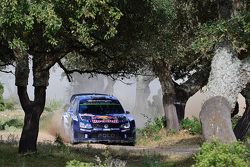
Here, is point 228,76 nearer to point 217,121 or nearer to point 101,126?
point 217,121

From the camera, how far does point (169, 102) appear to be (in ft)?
80.0

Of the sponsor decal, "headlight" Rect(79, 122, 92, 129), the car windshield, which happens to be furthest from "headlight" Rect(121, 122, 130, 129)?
"headlight" Rect(79, 122, 92, 129)

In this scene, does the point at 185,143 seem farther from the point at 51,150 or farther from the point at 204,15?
the point at 51,150

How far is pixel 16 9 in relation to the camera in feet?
30.4

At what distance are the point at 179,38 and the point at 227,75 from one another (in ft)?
26.1

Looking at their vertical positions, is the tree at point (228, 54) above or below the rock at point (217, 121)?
above

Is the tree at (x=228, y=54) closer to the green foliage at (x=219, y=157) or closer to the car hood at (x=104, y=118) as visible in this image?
the green foliage at (x=219, y=157)

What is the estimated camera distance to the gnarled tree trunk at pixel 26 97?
14219 mm

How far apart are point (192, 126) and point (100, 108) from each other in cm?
510

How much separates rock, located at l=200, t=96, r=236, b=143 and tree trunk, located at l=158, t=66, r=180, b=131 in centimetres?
1289

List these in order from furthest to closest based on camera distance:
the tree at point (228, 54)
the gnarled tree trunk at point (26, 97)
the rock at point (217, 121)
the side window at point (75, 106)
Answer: the side window at point (75, 106) < the gnarled tree trunk at point (26, 97) < the tree at point (228, 54) < the rock at point (217, 121)

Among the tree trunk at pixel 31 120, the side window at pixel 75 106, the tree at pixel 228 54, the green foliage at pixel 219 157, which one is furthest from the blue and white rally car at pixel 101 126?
the green foliage at pixel 219 157

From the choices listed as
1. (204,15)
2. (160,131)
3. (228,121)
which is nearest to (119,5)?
(228,121)

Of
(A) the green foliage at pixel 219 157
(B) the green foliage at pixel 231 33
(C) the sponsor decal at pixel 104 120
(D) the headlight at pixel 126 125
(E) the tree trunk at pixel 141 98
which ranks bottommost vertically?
(A) the green foliage at pixel 219 157
